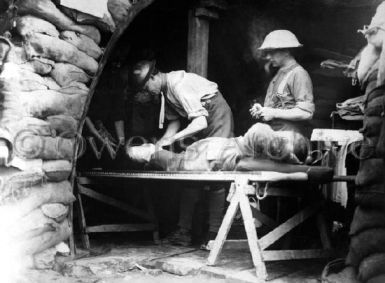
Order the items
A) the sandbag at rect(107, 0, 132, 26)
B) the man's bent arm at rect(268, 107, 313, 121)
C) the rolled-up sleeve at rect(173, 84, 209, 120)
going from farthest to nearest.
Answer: the rolled-up sleeve at rect(173, 84, 209, 120), the man's bent arm at rect(268, 107, 313, 121), the sandbag at rect(107, 0, 132, 26)

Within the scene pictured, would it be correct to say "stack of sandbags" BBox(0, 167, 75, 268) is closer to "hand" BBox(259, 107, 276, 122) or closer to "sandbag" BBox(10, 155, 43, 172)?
"sandbag" BBox(10, 155, 43, 172)

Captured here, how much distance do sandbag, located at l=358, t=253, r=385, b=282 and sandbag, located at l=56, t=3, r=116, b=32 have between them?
113 inches

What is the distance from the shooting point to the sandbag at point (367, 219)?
3102mm

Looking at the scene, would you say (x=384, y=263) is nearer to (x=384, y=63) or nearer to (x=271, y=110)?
(x=384, y=63)

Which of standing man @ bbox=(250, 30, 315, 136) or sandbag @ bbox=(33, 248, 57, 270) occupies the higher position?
standing man @ bbox=(250, 30, 315, 136)

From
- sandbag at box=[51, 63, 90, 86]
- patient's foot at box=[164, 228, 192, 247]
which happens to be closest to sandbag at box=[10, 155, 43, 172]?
sandbag at box=[51, 63, 90, 86]

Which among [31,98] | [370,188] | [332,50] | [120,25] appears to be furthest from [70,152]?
[332,50]

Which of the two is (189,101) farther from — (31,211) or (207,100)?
(31,211)

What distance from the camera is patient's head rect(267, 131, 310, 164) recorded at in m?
4.04

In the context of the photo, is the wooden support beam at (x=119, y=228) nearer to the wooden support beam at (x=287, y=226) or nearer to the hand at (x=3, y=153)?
the hand at (x=3, y=153)

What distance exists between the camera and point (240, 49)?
671 cm

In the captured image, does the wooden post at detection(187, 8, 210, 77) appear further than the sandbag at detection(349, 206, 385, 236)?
Yes

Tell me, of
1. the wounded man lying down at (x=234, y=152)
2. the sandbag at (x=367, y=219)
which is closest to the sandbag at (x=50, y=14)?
the wounded man lying down at (x=234, y=152)

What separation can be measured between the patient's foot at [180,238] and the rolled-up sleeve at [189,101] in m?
1.30
